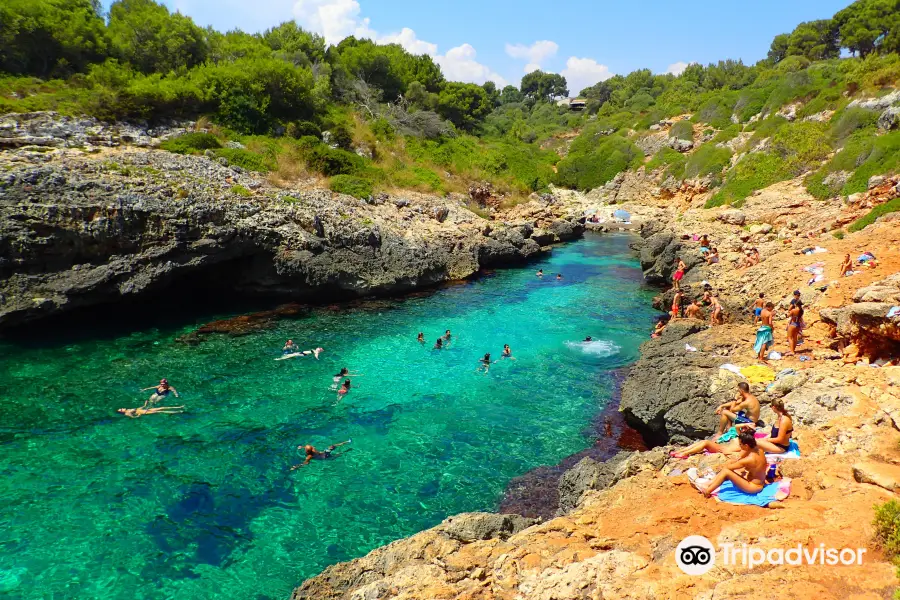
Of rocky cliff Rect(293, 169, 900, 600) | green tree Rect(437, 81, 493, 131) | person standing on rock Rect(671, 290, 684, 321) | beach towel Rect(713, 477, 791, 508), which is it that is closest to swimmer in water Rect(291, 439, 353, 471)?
rocky cliff Rect(293, 169, 900, 600)

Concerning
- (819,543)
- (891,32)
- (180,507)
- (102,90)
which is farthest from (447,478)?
(891,32)

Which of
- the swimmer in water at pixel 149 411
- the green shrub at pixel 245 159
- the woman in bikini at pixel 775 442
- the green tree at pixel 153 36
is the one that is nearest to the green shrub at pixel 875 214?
the woman in bikini at pixel 775 442

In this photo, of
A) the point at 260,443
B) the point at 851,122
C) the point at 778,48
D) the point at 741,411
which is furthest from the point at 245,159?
the point at 778,48

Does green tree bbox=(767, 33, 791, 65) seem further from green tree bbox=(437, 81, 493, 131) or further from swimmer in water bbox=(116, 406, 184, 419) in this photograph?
swimmer in water bbox=(116, 406, 184, 419)

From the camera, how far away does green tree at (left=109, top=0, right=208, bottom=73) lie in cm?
3252

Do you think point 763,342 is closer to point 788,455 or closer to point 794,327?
point 794,327

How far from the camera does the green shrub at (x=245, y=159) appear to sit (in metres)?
27.2

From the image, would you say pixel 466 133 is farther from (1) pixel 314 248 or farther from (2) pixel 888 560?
(2) pixel 888 560

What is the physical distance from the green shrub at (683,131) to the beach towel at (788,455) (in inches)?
2129

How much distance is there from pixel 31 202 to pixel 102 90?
1330cm

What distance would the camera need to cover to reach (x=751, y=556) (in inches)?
224

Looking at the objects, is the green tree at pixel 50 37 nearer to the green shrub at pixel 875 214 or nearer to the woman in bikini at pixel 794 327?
the woman in bikini at pixel 794 327

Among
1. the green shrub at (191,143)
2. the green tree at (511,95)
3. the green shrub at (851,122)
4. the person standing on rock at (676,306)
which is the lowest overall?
the person standing on rock at (676,306)

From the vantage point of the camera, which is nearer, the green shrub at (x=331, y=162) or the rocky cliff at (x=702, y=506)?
the rocky cliff at (x=702, y=506)
